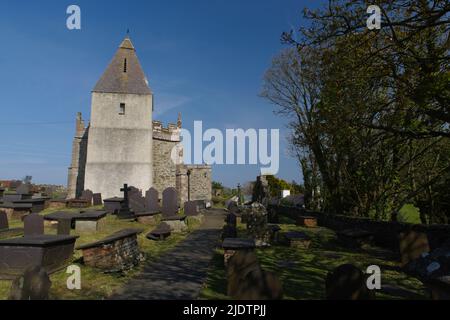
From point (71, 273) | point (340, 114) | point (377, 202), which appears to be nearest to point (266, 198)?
point (377, 202)

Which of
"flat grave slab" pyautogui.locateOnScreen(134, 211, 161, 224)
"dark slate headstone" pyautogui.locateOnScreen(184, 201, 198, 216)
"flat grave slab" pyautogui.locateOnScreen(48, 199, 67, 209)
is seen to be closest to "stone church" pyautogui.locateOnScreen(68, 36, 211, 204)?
"flat grave slab" pyautogui.locateOnScreen(48, 199, 67, 209)

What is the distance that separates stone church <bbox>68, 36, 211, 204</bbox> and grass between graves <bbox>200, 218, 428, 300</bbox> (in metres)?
19.2

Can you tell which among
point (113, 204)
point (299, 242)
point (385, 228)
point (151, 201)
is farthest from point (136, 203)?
point (385, 228)

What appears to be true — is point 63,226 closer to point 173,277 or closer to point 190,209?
point 173,277

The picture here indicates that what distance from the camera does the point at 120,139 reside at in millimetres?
27969

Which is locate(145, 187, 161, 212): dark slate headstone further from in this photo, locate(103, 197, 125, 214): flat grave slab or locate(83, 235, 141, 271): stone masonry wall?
locate(83, 235, 141, 271): stone masonry wall

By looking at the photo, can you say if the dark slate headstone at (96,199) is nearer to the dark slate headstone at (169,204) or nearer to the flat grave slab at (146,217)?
the dark slate headstone at (169,204)

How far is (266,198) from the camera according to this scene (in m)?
25.3

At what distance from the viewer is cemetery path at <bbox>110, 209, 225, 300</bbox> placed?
18.6 ft

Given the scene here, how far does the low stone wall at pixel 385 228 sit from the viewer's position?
924 cm

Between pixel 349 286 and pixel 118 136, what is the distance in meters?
26.0

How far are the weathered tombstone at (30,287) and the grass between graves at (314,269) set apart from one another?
2.52 meters

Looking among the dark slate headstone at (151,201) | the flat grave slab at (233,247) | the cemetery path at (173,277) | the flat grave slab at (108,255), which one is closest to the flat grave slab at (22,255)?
the flat grave slab at (108,255)

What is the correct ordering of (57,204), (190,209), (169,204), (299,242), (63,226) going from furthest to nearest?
(57,204) < (190,209) < (169,204) < (63,226) < (299,242)
